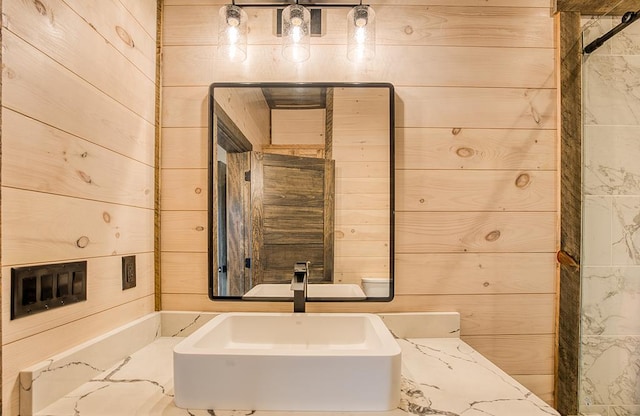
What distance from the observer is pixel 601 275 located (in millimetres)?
1198

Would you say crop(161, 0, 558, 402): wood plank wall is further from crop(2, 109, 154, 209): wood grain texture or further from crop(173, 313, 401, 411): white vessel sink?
crop(173, 313, 401, 411): white vessel sink

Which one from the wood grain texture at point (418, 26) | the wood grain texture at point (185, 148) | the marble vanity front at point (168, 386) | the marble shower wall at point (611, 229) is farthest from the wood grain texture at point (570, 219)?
the wood grain texture at point (185, 148)

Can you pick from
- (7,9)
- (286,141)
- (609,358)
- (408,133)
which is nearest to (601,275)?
(609,358)

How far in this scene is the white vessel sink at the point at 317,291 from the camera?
1.19m

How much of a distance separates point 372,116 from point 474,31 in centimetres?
49

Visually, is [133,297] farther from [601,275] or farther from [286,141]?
[601,275]

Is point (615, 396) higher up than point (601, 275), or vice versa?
point (601, 275)

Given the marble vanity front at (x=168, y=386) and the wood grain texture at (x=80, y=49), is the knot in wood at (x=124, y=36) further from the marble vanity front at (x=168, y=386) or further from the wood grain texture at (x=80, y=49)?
the marble vanity front at (x=168, y=386)

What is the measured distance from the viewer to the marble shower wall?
46.6 inches

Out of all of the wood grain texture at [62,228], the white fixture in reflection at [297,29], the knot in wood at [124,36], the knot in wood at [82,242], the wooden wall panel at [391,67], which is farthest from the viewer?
the wooden wall panel at [391,67]

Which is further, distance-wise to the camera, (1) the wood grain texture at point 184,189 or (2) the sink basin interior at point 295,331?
(1) the wood grain texture at point 184,189

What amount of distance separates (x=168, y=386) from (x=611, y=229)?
148cm

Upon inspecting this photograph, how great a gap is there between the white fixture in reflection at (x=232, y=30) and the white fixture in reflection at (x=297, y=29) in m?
0.14

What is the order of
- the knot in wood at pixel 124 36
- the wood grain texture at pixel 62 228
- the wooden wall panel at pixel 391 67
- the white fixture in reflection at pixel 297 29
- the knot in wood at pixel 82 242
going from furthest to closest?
the wooden wall panel at pixel 391 67
the white fixture in reflection at pixel 297 29
the knot in wood at pixel 124 36
the knot in wood at pixel 82 242
the wood grain texture at pixel 62 228
